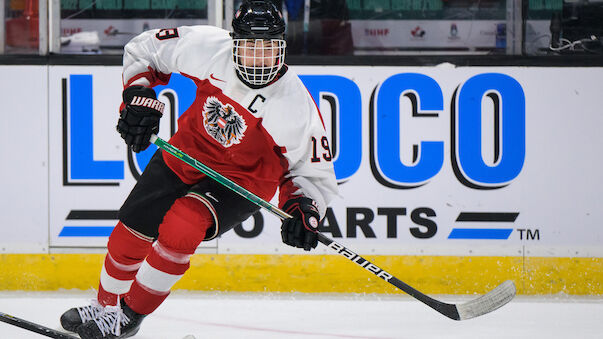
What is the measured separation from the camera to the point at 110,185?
3.60 meters

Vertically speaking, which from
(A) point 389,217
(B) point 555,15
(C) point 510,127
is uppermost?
(B) point 555,15

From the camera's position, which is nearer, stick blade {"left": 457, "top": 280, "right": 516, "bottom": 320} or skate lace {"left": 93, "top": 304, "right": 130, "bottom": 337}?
skate lace {"left": 93, "top": 304, "right": 130, "bottom": 337}

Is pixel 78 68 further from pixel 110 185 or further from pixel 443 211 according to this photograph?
pixel 443 211

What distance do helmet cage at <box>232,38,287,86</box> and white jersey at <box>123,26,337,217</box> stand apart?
2.6 inches

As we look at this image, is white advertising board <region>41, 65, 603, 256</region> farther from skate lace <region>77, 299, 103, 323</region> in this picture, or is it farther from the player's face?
the player's face

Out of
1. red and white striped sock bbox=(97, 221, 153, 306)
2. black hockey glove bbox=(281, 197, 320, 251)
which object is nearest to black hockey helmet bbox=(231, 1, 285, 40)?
black hockey glove bbox=(281, 197, 320, 251)

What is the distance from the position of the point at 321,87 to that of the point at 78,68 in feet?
3.41

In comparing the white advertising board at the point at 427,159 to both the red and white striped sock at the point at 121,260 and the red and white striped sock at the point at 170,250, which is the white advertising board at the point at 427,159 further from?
the red and white striped sock at the point at 170,250

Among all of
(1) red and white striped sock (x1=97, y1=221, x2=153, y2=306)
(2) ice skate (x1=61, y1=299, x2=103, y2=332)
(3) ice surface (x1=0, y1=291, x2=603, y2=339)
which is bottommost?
(3) ice surface (x1=0, y1=291, x2=603, y2=339)

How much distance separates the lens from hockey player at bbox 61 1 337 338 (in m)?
2.43

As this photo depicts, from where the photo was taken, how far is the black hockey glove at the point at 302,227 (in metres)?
2.41

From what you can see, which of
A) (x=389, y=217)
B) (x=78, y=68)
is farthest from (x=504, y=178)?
(x=78, y=68)

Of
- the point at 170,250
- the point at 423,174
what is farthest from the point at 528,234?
the point at 170,250

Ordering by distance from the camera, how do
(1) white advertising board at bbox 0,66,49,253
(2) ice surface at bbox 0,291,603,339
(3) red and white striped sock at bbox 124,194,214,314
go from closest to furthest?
(3) red and white striped sock at bbox 124,194,214,314 → (2) ice surface at bbox 0,291,603,339 → (1) white advertising board at bbox 0,66,49,253
